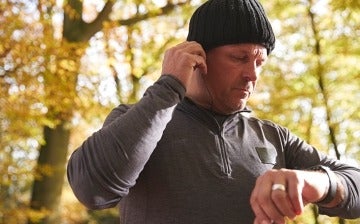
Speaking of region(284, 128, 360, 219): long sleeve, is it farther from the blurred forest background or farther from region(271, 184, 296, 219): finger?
the blurred forest background

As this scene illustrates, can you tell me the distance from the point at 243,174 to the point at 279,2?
4.57m

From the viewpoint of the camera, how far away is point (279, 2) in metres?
5.51

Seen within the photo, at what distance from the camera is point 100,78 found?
21.5 feet

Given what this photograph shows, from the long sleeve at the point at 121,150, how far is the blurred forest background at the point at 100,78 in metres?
2.86

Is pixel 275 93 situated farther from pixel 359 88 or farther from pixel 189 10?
pixel 189 10

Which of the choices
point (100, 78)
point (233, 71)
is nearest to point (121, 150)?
point (233, 71)

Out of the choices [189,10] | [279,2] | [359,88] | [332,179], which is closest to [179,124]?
[332,179]

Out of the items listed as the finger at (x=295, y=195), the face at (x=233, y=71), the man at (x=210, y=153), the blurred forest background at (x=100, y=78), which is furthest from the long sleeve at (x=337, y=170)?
the blurred forest background at (x=100, y=78)

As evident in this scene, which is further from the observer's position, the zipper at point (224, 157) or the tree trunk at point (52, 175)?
the tree trunk at point (52, 175)

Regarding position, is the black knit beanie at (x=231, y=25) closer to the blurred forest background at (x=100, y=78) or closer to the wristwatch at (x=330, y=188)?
the wristwatch at (x=330, y=188)

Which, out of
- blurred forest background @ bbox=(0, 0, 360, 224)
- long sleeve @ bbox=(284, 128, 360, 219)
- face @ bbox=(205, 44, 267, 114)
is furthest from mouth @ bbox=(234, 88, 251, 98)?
blurred forest background @ bbox=(0, 0, 360, 224)

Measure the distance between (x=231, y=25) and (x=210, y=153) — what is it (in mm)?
392

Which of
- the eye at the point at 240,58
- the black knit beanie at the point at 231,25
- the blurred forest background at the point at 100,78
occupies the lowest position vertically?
the blurred forest background at the point at 100,78

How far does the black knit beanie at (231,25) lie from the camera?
4.55 feet
